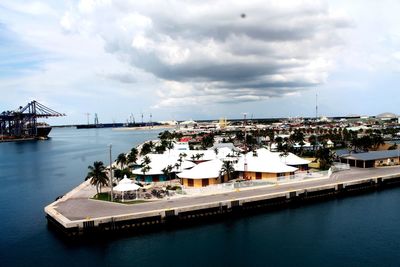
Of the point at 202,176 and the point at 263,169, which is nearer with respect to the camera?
the point at 202,176

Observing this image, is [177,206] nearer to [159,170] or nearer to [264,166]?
[159,170]

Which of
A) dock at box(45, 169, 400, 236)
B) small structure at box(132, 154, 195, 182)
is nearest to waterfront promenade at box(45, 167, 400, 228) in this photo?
dock at box(45, 169, 400, 236)

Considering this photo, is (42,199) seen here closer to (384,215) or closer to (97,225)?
(97,225)

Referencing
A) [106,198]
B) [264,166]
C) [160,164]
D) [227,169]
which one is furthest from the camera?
[160,164]

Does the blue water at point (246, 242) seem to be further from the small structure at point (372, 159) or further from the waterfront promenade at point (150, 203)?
the small structure at point (372, 159)

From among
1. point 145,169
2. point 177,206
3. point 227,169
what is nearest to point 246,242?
point 177,206

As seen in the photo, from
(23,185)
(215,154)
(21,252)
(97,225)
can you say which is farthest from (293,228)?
(23,185)

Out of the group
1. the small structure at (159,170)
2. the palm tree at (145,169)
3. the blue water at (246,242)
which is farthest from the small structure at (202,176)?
the blue water at (246,242)

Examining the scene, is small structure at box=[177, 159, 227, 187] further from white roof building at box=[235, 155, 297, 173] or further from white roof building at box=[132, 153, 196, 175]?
white roof building at box=[132, 153, 196, 175]
